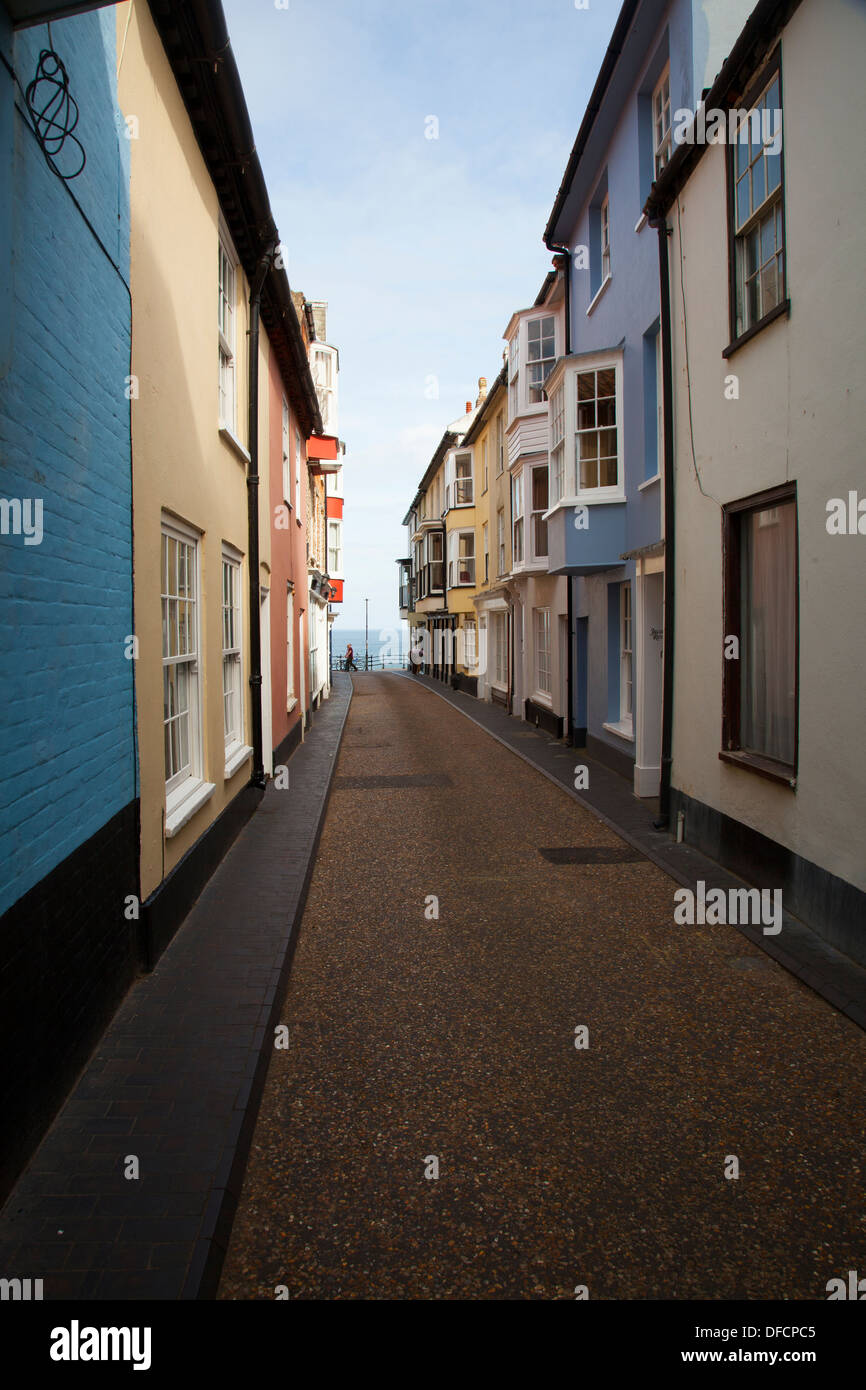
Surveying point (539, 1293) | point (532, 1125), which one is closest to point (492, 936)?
point (532, 1125)

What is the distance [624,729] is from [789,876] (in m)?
6.41

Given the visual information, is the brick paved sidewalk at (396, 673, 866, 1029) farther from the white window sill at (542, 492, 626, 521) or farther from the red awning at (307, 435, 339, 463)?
the red awning at (307, 435, 339, 463)

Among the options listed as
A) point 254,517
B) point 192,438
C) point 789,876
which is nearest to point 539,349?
point 254,517

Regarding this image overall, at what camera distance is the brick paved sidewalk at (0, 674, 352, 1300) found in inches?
115

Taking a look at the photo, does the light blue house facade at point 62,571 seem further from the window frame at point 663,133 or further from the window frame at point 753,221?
the window frame at point 663,133

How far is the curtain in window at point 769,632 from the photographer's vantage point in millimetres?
6840

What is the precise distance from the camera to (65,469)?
400 centimetres

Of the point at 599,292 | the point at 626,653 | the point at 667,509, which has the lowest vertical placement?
the point at 626,653

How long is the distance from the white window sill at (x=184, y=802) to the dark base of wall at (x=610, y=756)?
6.67m

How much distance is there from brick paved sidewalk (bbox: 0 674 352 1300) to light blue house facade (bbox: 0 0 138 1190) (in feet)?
0.52

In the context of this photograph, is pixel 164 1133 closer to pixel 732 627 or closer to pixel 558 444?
pixel 732 627

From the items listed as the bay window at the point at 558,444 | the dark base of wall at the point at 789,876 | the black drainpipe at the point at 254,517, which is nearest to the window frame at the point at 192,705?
the black drainpipe at the point at 254,517

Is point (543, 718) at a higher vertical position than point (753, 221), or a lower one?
lower

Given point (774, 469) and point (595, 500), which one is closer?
point (774, 469)
